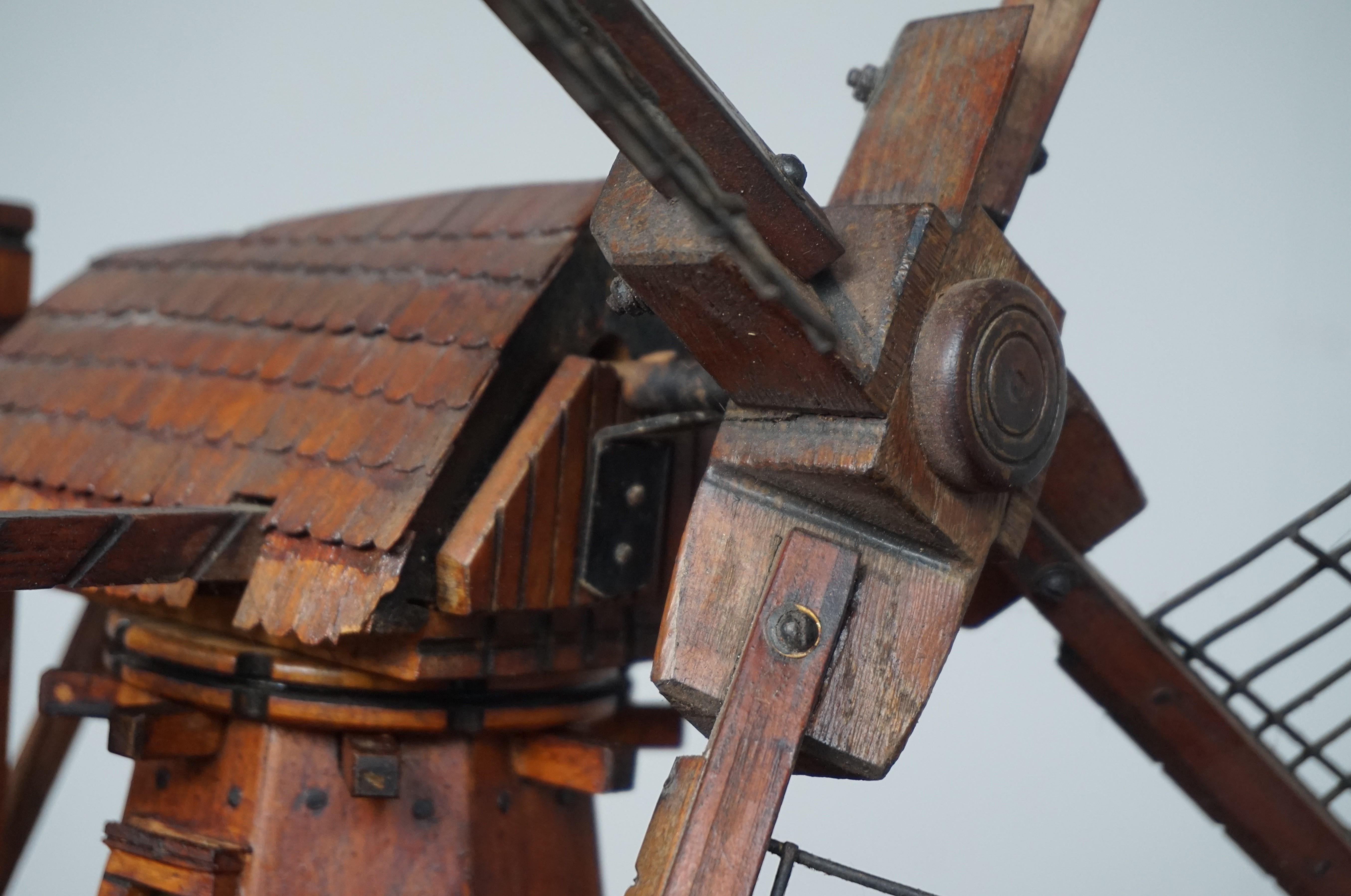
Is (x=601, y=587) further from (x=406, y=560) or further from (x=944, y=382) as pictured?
(x=944, y=382)

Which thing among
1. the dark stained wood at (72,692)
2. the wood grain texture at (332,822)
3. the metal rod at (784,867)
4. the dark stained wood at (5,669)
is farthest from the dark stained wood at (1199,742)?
the dark stained wood at (5,669)

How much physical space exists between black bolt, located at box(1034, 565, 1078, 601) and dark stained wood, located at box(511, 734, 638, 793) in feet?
1.51

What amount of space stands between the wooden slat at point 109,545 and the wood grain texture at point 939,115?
66cm

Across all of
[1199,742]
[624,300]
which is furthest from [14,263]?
[1199,742]

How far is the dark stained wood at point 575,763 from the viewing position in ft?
4.78

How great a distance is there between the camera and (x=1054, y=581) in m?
1.33

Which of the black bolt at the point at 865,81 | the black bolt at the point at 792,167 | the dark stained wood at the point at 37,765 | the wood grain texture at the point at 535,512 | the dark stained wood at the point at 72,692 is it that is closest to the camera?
the black bolt at the point at 792,167

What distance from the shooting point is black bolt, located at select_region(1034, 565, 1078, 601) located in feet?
4.36

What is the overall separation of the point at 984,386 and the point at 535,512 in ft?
1.70

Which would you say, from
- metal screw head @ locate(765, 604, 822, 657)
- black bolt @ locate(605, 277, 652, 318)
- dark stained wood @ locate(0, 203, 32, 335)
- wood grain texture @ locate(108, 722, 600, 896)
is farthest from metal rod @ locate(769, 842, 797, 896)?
dark stained wood @ locate(0, 203, 32, 335)

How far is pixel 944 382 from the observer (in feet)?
3.18

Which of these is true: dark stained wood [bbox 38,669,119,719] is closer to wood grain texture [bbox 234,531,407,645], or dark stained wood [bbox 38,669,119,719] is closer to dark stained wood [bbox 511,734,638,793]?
wood grain texture [bbox 234,531,407,645]

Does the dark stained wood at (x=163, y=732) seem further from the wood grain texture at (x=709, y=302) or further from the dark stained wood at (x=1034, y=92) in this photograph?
the dark stained wood at (x=1034, y=92)

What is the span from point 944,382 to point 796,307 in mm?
124
